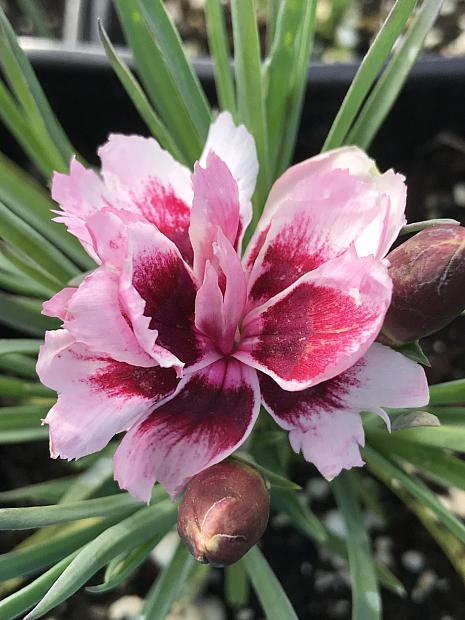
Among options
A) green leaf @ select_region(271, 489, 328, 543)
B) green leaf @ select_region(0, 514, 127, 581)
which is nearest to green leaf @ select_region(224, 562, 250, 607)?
green leaf @ select_region(271, 489, 328, 543)

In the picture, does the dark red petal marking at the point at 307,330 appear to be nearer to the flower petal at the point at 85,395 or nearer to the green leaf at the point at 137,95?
the flower petal at the point at 85,395

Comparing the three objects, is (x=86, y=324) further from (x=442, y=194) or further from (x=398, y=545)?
(x=442, y=194)

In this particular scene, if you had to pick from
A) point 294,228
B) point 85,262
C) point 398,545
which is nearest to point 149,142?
point 294,228

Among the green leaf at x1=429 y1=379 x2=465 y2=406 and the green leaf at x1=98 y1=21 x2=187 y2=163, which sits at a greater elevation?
the green leaf at x1=98 y1=21 x2=187 y2=163

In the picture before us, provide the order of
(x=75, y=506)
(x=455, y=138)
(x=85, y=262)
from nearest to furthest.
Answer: (x=75, y=506)
(x=85, y=262)
(x=455, y=138)

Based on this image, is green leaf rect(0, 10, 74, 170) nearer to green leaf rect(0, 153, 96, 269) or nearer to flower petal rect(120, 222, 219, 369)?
green leaf rect(0, 153, 96, 269)

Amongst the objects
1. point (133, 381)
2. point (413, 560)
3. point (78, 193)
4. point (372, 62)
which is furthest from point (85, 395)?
point (413, 560)
